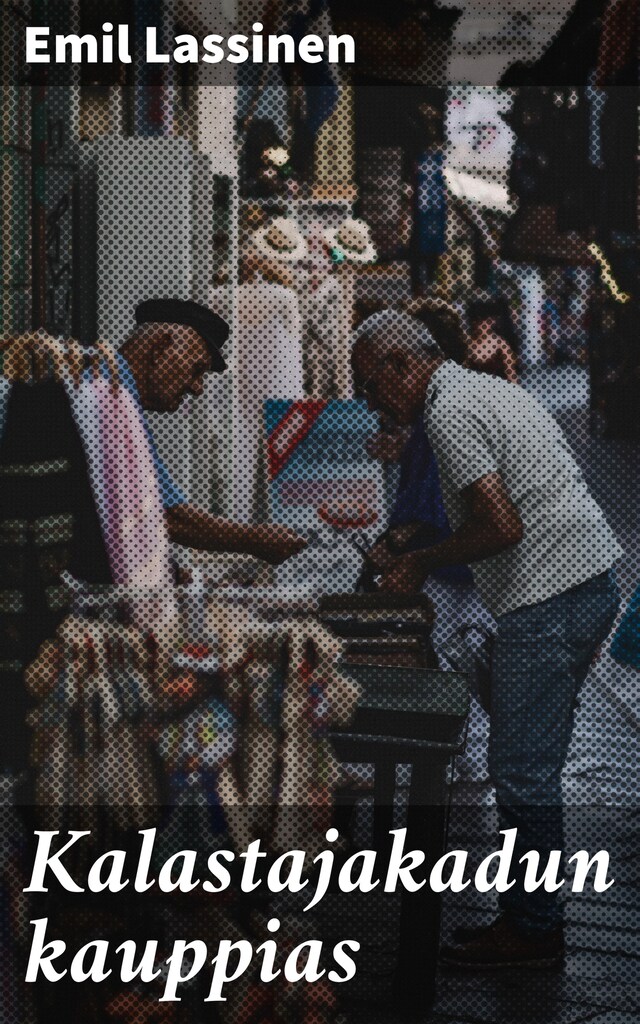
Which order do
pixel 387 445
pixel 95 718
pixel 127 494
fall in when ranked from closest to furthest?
pixel 95 718 → pixel 127 494 → pixel 387 445

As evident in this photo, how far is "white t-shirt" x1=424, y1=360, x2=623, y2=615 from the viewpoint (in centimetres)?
423

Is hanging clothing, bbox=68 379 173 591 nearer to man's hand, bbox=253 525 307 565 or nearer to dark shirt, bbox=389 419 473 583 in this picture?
man's hand, bbox=253 525 307 565

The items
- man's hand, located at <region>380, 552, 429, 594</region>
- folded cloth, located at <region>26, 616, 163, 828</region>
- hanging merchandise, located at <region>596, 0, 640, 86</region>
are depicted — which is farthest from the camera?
man's hand, located at <region>380, 552, 429, 594</region>

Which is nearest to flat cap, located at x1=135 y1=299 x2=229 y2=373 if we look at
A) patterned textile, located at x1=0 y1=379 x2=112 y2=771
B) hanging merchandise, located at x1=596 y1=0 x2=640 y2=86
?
patterned textile, located at x1=0 y1=379 x2=112 y2=771

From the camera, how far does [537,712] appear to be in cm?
427

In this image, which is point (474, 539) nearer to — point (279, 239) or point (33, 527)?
point (279, 239)

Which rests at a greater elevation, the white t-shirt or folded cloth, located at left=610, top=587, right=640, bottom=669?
the white t-shirt

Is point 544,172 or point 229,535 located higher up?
point 544,172

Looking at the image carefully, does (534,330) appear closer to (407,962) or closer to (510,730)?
(510,730)

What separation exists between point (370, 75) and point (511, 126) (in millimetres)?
419

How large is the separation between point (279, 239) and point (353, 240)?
208 mm

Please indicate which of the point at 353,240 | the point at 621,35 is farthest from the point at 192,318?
the point at 621,35

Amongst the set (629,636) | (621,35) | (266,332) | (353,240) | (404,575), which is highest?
(621,35)
